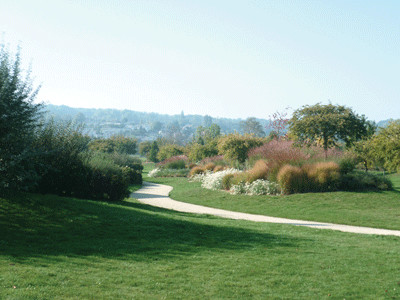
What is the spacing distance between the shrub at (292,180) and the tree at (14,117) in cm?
1139

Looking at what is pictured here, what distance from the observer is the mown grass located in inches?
197

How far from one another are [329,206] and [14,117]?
37.6 feet

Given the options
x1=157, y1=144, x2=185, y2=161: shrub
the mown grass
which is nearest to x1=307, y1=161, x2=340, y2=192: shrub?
the mown grass

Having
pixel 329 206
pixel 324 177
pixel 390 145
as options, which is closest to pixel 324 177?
pixel 324 177

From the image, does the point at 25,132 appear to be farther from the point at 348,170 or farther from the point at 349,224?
the point at 348,170

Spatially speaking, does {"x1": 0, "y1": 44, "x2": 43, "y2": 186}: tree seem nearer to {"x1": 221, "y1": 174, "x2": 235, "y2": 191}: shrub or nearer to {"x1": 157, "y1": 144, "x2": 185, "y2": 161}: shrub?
{"x1": 221, "y1": 174, "x2": 235, "y2": 191}: shrub

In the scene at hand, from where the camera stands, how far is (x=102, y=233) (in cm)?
803

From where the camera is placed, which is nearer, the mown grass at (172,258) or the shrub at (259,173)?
the mown grass at (172,258)

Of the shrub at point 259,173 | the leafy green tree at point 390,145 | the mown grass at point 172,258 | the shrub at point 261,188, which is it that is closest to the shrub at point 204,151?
the shrub at point 259,173

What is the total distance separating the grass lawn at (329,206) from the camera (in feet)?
40.4

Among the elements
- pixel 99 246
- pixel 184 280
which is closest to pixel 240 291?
pixel 184 280

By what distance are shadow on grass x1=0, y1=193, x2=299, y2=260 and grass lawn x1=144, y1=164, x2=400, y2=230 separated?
4.43 m

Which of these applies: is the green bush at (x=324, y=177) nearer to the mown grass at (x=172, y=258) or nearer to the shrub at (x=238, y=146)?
the mown grass at (x=172, y=258)

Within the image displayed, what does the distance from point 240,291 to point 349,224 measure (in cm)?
786
